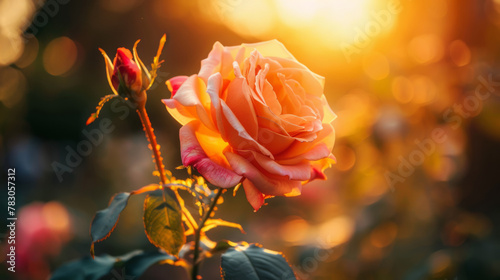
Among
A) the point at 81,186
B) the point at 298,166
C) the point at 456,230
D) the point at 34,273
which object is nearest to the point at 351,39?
the point at 456,230

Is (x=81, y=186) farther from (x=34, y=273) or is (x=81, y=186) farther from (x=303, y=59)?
(x=303, y=59)

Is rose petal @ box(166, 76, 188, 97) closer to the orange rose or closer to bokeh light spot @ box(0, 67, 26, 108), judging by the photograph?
the orange rose

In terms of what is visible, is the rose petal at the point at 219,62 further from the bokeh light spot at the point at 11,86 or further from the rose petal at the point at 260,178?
the bokeh light spot at the point at 11,86

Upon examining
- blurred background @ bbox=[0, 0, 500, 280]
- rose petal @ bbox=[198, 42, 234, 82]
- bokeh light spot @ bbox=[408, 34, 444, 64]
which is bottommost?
blurred background @ bbox=[0, 0, 500, 280]

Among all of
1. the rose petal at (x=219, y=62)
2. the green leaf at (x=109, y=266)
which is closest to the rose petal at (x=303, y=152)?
the rose petal at (x=219, y=62)

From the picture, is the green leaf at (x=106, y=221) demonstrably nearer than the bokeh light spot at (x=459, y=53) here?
Yes

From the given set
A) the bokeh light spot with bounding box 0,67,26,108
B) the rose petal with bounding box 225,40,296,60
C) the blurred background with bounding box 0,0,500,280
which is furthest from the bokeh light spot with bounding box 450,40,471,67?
the bokeh light spot with bounding box 0,67,26,108

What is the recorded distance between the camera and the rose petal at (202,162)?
43 centimetres

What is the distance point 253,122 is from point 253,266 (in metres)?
0.18

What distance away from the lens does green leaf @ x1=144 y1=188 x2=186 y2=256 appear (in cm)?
51

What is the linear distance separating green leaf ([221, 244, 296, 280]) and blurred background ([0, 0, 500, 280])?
324mm

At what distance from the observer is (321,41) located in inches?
61.7

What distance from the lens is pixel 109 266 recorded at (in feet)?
1.94

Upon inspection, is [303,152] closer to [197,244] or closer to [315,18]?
[197,244]
